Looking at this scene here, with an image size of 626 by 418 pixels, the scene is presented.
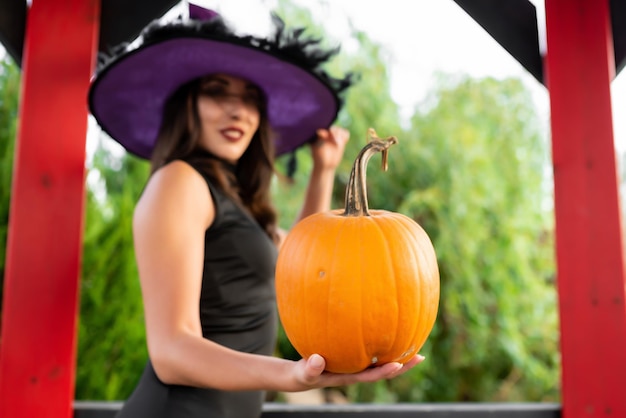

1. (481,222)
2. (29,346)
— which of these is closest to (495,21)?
(29,346)

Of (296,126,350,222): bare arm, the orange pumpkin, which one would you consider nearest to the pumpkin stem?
the orange pumpkin

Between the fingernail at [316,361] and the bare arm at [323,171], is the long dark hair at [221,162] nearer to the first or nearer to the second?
the bare arm at [323,171]

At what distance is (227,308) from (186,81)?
2.38 feet

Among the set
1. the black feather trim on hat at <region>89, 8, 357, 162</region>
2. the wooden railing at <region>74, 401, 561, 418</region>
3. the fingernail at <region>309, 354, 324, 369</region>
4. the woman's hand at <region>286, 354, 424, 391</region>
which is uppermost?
the black feather trim on hat at <region>89, 8, 357, 162</region>

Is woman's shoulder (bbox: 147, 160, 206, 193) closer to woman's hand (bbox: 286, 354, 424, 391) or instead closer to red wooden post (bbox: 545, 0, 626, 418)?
woman's hand (bbox: 286, 354, 424, 391)

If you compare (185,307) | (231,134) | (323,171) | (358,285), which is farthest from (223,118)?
(358,285)

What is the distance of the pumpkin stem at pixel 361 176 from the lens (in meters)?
1.01

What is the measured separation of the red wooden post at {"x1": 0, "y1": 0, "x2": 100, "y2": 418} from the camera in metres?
1.73

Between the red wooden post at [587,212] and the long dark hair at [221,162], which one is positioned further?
the red wooden post at [587,212]

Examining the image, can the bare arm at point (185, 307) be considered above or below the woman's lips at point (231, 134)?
below

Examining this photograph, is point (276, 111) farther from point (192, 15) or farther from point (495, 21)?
point (495, 21)

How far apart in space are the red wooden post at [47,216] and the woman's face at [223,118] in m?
0.46

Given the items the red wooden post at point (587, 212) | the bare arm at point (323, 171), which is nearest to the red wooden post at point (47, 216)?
the bare arm at point (323, 171)

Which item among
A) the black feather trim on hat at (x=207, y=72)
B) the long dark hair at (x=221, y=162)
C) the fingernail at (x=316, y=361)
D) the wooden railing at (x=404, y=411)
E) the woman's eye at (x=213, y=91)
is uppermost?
the black feather trim on hat at (x=207, y=72)
